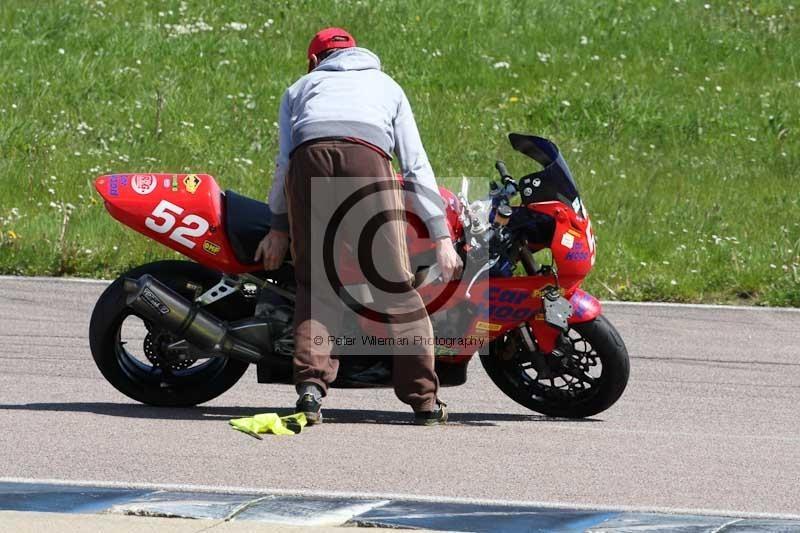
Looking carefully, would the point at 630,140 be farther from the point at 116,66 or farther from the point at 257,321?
the point at 257,321

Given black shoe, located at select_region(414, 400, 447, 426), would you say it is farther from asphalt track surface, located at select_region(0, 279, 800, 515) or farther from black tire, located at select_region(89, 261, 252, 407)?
black tire, located at select_region(89, 261, 252, 407)

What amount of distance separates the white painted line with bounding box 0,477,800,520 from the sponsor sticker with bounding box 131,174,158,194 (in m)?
1.69

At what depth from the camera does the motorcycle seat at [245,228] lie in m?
7.15

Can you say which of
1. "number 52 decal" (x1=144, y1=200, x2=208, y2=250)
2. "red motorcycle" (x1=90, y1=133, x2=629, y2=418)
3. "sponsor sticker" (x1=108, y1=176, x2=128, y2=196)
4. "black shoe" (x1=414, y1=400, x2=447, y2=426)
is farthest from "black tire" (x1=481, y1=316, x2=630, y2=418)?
"sponsor sticker" (x1=108, y1=176, x2=128, y2=196)

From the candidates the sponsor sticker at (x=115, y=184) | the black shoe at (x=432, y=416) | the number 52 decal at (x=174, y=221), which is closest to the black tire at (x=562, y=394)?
the black shoe at (x=432, y=416)

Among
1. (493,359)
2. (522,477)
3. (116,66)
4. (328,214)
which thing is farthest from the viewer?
(116,66)

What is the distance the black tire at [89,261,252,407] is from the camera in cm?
735

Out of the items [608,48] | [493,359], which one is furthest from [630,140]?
[493,359]

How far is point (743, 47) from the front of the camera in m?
20.2

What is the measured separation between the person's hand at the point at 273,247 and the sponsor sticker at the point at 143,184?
574 mm

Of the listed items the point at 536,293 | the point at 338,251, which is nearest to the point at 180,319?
the point at 338,251

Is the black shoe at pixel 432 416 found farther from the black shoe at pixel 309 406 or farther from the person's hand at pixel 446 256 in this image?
the person's hand at pixel 446 256

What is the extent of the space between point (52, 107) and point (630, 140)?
6.46m

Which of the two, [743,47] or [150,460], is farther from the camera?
[743,47]
